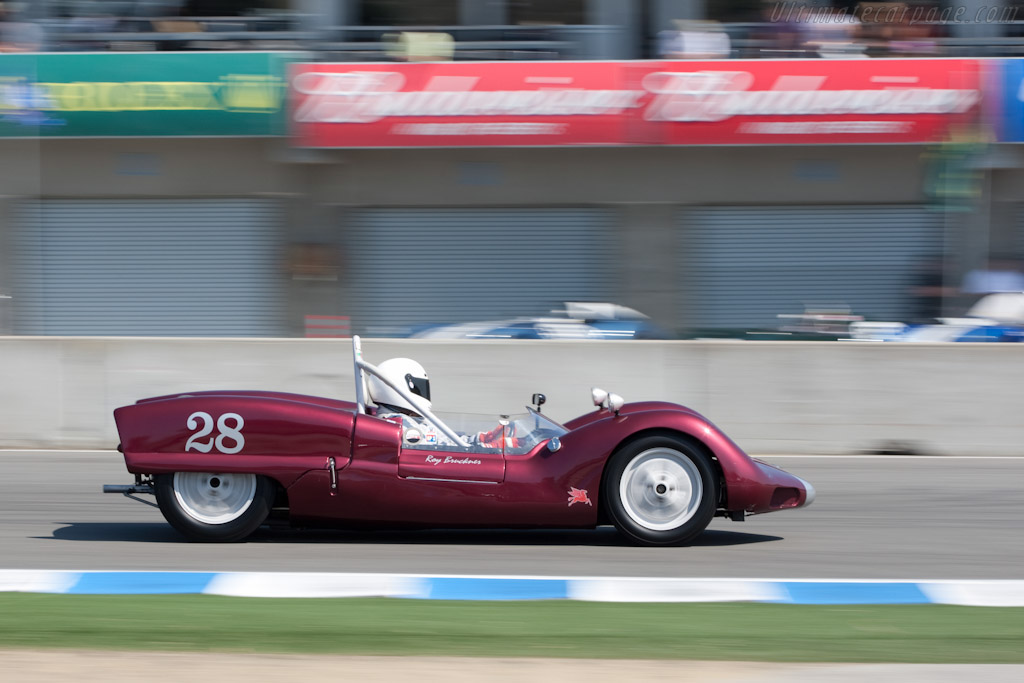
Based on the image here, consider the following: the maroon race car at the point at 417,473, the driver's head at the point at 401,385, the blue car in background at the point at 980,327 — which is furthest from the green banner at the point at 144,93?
the maroon race car at the point at 417,473

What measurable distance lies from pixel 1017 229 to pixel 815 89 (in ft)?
11.3

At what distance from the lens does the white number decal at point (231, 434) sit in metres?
5.96

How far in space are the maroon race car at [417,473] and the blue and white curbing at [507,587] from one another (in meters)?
0.60

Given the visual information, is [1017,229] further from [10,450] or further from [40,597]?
[40,597]

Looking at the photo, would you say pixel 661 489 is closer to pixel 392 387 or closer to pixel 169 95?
pixel 392 387

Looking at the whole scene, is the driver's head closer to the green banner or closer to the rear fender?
the rear fender

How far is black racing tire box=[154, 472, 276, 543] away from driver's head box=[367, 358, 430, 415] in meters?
0.75

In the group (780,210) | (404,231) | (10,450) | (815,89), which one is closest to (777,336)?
(780,210)

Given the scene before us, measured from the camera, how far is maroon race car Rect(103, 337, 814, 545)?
5922 millimetres

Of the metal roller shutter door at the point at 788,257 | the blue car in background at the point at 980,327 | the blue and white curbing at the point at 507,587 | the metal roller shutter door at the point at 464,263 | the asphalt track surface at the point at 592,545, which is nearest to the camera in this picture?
the blue and white curbing at the point at 507,587

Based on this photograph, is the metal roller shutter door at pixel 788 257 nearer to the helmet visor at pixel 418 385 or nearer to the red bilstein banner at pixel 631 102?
the red bilstein banner at pixel 631 102

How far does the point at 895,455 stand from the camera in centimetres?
1023

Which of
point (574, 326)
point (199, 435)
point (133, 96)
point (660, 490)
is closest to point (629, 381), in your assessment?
point (660, 490)

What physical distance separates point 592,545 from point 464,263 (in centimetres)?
1087
